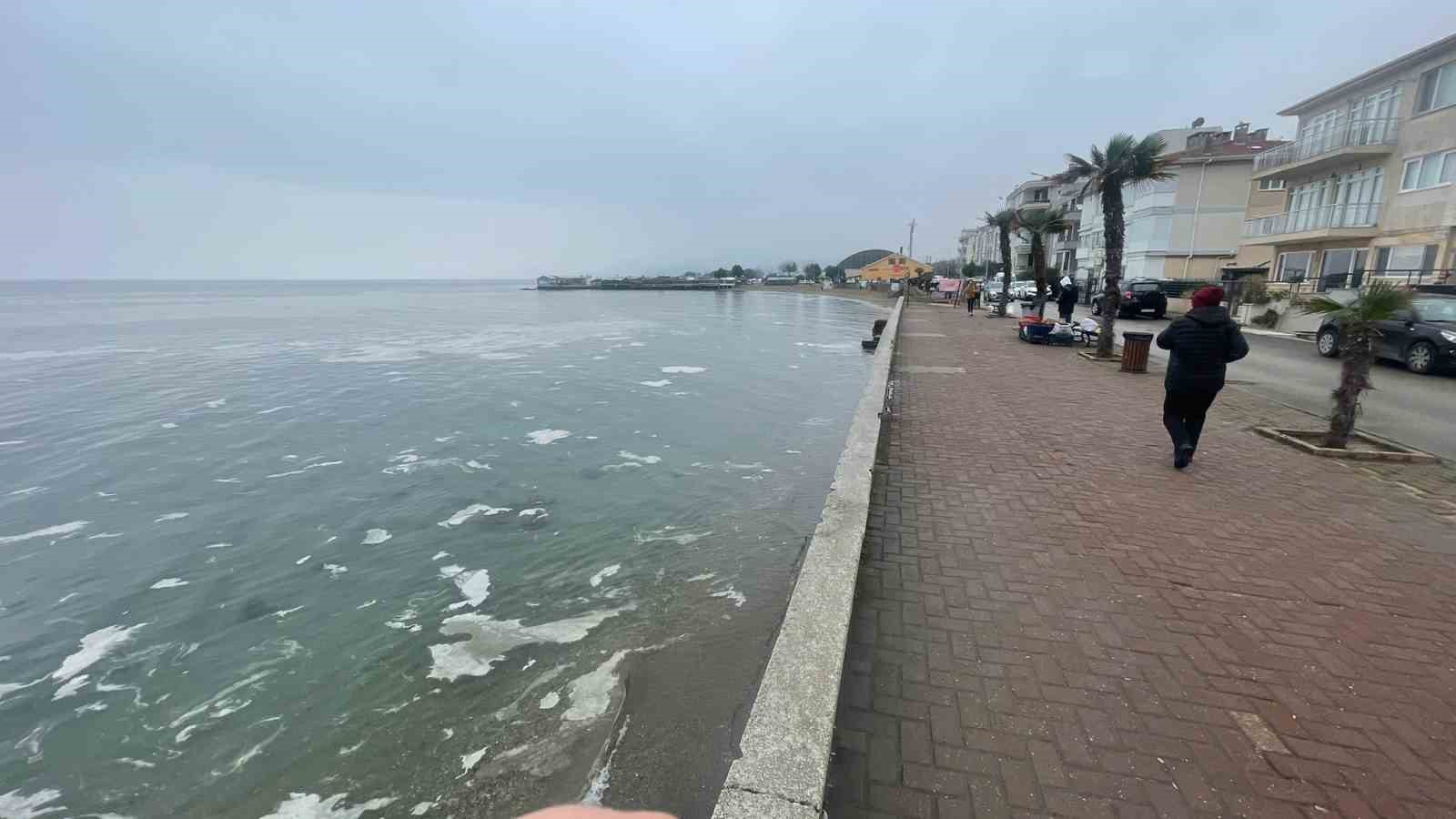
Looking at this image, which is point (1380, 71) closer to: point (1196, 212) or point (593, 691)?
point (1196, 212)

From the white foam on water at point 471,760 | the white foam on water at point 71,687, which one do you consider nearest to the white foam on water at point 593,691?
the white foam on water at point 471,760

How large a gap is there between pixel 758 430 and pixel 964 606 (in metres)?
7.71

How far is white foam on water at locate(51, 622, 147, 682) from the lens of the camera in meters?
4.90

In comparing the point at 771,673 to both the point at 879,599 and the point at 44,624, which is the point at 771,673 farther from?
the point at 44,624

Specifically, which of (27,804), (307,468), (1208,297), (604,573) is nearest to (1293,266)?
(1208,297)

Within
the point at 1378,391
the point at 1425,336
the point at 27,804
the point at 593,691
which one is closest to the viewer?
the point at 27,804

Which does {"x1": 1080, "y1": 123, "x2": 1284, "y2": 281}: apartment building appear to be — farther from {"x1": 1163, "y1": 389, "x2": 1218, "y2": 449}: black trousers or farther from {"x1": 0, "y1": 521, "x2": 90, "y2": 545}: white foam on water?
{"x1": 0, "y1": 521, "x2": 90, "y2": 545}: white foam on water

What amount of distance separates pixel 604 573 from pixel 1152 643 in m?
4.31

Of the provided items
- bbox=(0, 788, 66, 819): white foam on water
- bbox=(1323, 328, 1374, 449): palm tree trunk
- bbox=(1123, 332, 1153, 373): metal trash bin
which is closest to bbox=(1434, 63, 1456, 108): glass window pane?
bbox=(1123, 332, 1153, 373): metal trash bin

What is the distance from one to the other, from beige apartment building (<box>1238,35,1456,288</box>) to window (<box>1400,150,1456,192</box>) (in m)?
0.03

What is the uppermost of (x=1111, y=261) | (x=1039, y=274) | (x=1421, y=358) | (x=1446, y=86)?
(x=1446, y=86)

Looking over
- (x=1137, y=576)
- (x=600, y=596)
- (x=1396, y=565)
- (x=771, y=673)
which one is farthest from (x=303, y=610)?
(x=1396, y=565)

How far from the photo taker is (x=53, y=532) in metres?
7.51

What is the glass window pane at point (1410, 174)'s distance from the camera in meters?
20.8
